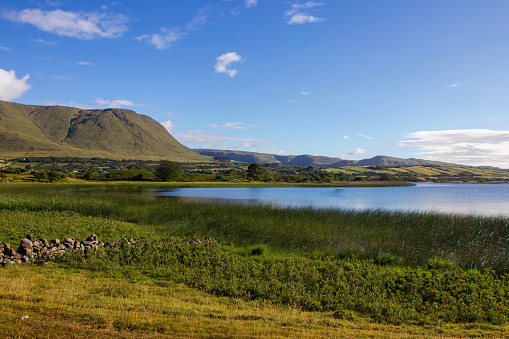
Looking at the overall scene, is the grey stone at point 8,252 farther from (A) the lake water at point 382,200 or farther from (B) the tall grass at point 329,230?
(A) the lake water at point 382,200

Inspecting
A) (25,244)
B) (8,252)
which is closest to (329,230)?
(25,244)

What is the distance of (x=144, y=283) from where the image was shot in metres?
8.70

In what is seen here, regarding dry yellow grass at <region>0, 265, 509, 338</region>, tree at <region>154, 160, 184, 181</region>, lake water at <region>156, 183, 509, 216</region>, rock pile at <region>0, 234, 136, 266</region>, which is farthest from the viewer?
tree at <region>154, 160, 184, 181</region>

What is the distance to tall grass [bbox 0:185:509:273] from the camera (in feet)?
47.9

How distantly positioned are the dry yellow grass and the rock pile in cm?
243

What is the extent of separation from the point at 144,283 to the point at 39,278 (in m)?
2.80

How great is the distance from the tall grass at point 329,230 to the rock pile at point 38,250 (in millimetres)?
3662

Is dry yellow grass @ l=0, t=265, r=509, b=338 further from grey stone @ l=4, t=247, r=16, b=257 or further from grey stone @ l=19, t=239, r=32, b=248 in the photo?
grey stone @ l=19, t=239, r=32, b=248

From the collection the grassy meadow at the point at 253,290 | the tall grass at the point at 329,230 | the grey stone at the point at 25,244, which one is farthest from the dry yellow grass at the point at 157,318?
the tall grass at the point at 329,230

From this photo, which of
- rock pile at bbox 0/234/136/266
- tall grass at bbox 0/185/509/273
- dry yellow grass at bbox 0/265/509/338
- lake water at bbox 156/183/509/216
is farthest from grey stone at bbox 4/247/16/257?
lake water at bbox 156/183/509/216

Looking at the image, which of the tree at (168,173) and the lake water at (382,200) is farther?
the tree at (168,173)

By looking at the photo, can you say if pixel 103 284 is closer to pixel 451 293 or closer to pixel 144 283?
pixel 144 283

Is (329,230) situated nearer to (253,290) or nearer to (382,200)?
(253,290)

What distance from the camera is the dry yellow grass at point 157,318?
5350 millimetres
